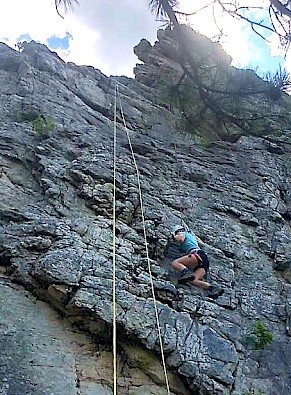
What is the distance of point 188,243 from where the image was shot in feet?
22.3

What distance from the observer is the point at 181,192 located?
27.4 feet

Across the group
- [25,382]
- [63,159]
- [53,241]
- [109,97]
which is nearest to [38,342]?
[25,382]

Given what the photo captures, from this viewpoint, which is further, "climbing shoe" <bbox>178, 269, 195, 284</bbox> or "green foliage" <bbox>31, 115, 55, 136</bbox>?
"green foliage" <bbox>31, 115, 55, 136</bbox>

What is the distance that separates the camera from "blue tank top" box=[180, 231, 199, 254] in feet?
22.2

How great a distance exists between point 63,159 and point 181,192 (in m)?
2.04

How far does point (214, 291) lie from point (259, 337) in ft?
2.71

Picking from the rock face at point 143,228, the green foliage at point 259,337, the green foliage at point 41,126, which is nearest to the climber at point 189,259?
the rock face at point 143,228

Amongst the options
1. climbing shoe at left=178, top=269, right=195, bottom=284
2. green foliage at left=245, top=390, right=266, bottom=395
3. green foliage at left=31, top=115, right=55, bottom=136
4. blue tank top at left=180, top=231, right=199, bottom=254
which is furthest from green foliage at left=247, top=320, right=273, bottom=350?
green foliage at left=31, top=115, right=55, bottom=136

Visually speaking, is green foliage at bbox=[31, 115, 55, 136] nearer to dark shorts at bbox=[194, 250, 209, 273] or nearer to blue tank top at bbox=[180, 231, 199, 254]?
blue tank top at bbox=[180, 231, 199, 254]

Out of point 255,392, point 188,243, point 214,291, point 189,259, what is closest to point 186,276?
point 189,259

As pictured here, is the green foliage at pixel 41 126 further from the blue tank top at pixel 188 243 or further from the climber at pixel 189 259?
the blue tank top at pixel 188 243

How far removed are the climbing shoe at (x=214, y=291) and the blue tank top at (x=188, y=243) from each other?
24.2 inches

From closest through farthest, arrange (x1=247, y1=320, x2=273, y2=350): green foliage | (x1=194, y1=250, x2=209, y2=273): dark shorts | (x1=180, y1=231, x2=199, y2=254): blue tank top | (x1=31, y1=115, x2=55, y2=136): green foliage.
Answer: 1. (x1=247, y1=320, x2=273, y2=350): green foliage
2. (x1=194, y1=250, x2=209, y2=273): dark shorts
3. (x1=180, y1=231, x2=199, y2=254): blue tank top
4. (x1=31, y1=115, x2=55, y2=136): green foliage

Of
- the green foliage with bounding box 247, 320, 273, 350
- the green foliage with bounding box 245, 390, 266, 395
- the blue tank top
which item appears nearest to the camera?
the green foliage with bounding box 245, 390, 266, 395
